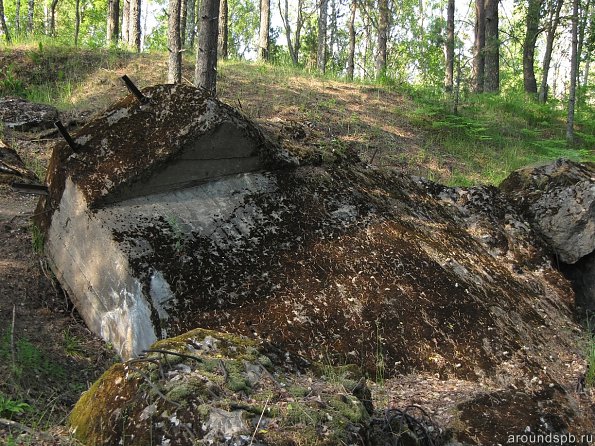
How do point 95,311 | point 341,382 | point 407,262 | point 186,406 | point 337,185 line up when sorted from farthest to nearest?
point 337,185 < point 407,262 < point 95,311 < point 341,382 < point 186,406

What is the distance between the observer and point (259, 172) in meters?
5.28

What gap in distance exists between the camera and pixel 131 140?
472 cm

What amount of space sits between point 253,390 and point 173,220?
2089 millimetres

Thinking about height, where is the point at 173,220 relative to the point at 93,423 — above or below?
above

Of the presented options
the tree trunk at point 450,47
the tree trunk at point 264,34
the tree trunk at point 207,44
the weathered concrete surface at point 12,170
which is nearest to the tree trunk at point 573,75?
the tree trunk at point 450,47

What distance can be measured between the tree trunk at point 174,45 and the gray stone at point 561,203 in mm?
5849

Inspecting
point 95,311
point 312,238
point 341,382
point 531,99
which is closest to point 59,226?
point 95,311

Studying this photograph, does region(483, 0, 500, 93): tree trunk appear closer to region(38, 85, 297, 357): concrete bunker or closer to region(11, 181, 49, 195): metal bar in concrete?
region(38, 85, 297, 357): concrete bunker

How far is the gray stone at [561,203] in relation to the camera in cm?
650

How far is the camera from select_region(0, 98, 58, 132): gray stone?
8229 millimetres

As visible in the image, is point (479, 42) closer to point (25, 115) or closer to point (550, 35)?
point (550, 35)

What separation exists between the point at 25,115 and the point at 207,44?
10.0ft

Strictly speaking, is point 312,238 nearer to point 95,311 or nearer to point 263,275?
point 263,275

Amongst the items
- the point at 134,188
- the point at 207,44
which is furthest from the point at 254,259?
the point at 207,44
